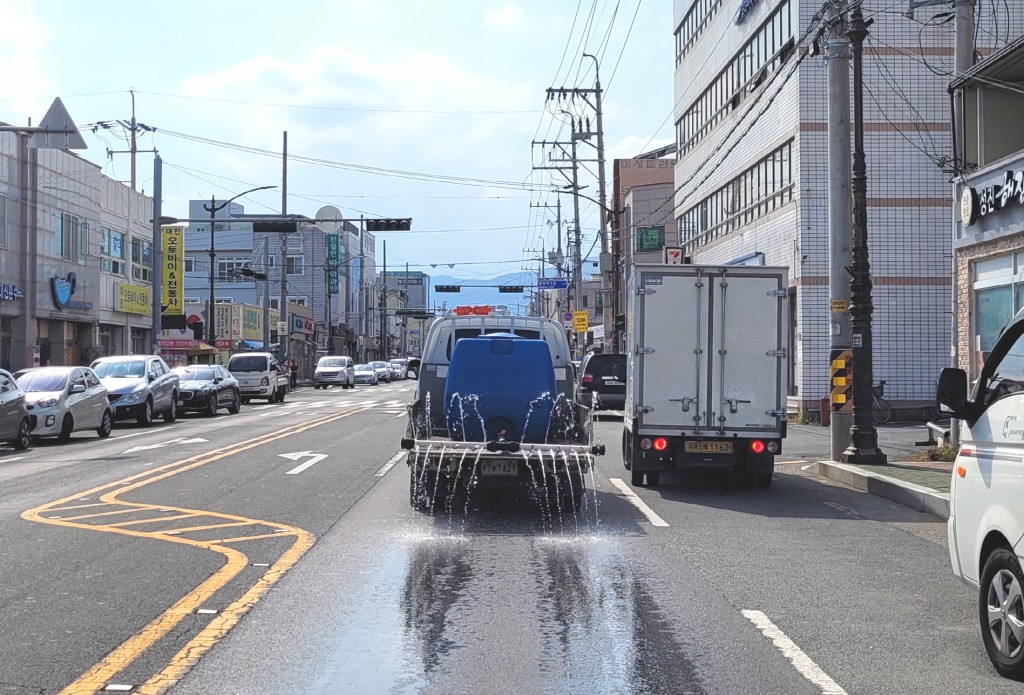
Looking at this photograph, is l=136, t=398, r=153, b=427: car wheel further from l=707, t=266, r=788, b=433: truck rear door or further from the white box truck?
l=707, t=266, r=788, b=433: truck rear door

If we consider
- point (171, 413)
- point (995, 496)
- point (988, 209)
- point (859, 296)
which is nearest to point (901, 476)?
point (859, 296)

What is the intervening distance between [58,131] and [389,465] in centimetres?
1041

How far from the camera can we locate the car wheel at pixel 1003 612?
564cm

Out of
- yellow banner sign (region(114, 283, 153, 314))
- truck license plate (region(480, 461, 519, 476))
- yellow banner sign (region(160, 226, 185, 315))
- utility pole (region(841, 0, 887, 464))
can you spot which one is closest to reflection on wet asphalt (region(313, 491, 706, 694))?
truck license plate (region(480, 461, 519, 476))

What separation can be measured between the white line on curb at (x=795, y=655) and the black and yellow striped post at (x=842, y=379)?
10.7 m

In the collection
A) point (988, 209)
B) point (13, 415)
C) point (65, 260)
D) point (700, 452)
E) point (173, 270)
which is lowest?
point (700, 452)

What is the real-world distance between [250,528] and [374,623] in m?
4.01

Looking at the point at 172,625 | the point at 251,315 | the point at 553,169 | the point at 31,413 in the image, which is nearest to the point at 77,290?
the point at 31,413

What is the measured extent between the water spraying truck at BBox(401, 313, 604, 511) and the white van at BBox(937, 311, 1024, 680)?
4.93 meters

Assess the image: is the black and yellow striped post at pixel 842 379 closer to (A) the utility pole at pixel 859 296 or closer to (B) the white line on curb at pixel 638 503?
(A) the utility pole at pixel 859 296

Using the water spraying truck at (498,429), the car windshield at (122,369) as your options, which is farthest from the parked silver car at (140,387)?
the water spraying truck at (498,429)

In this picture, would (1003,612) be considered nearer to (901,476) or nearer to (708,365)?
A: (708,365)

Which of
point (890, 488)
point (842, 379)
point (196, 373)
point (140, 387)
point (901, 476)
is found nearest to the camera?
point (890, 488)

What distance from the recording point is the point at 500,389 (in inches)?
474
